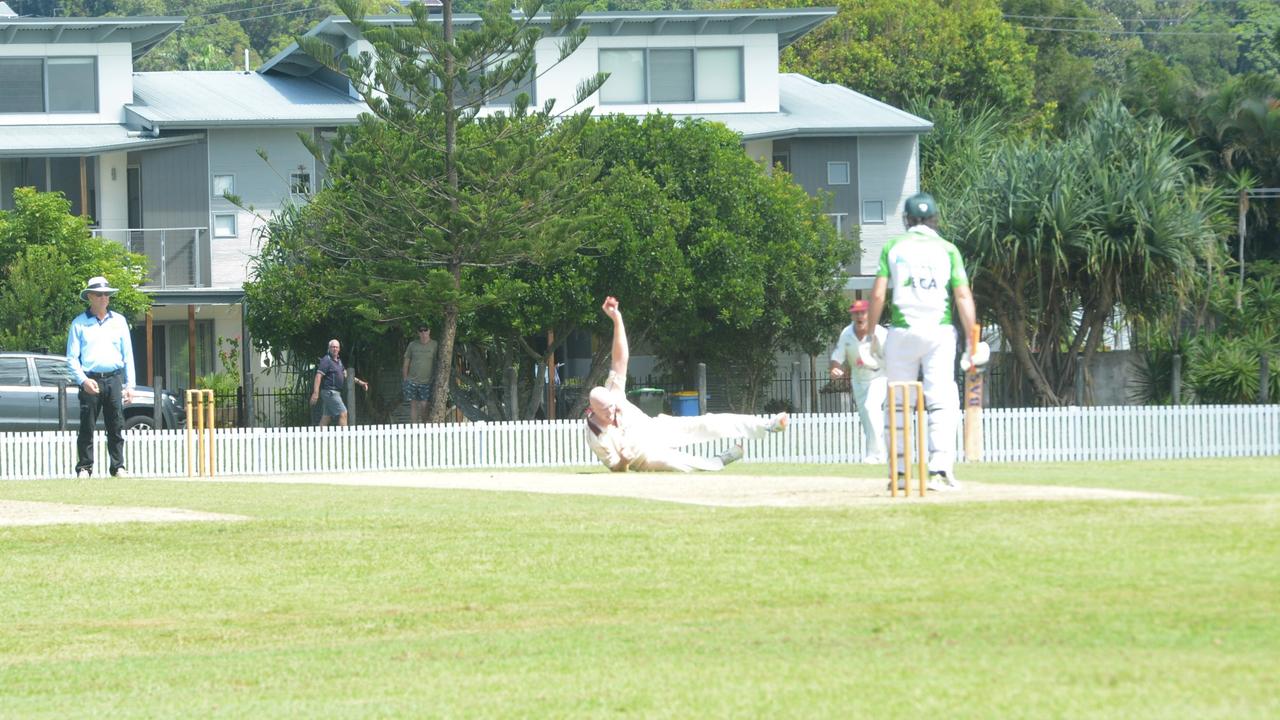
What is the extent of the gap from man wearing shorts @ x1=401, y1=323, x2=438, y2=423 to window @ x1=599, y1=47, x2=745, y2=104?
39.5ft

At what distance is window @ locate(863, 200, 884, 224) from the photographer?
41.3 metres

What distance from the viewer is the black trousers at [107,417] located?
1728cm

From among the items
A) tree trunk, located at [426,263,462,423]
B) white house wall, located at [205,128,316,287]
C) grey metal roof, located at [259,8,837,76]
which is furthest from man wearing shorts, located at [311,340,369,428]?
grey metal roof, located at [259,8,837,76]

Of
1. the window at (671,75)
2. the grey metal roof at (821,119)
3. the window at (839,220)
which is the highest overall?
the window at (671,75)

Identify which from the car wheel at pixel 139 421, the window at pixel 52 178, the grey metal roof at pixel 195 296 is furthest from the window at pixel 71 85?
the car wheel at pixel 139 421

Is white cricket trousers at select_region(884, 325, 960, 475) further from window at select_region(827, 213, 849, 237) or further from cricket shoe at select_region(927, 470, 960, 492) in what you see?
window at select_region(827, 213, 849, 237)

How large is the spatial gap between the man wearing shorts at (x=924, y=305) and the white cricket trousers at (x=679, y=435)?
14.1ft

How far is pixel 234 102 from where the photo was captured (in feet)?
132

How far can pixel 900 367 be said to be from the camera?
11.2 metres

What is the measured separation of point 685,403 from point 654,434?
17.1 metres

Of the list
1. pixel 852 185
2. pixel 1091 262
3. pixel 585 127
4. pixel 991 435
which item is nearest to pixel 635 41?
pixel 852 185

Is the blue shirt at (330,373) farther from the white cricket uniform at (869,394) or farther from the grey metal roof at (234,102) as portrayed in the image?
the white cricket uniform at (869,394)

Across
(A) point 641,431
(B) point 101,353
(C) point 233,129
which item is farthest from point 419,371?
(A) point 641,431

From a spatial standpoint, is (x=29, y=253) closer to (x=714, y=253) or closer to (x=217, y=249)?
(x=217, y=249)
